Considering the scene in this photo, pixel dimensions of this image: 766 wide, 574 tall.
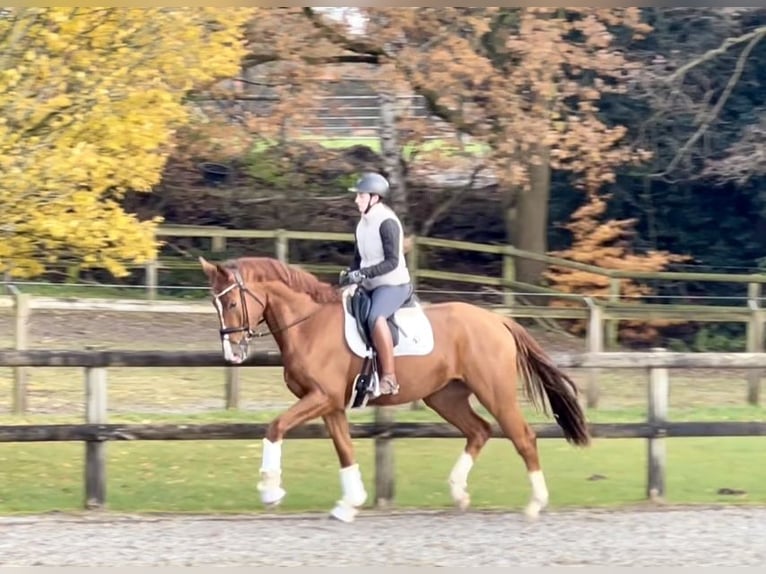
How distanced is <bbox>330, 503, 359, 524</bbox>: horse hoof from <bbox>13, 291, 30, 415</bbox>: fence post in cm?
516

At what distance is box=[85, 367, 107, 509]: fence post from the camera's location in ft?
26.6

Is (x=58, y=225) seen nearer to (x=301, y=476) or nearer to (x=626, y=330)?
(x=301, y=476)

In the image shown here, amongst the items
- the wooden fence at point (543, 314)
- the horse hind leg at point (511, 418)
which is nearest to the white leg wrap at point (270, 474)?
Answer: the horse hind leg at point (511, 418)

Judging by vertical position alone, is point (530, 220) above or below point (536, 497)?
above

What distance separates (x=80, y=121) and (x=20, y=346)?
12.9ft

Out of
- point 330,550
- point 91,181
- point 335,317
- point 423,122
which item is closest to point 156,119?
point 91,181

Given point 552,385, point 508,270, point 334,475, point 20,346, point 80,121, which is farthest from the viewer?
point 508,270

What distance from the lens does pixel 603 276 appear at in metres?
18.2

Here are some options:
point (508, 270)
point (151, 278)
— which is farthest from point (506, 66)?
point (151, 278)

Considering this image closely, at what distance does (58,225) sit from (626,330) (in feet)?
36.0

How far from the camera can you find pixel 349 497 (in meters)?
7.86

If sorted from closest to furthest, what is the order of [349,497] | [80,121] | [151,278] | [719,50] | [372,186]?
1. [349,497]
2. [372,186]
3. [80,121]
4. [719,50]
5. [151,278]

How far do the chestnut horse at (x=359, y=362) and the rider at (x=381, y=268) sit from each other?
0.16 meters

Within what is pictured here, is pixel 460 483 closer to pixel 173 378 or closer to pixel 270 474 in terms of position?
pixel 270 474
